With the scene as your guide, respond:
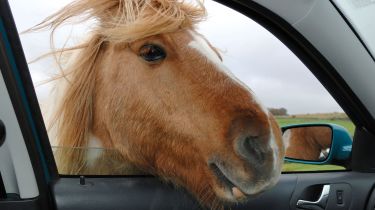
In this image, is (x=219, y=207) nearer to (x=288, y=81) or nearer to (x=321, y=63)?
(x=288, y=81)

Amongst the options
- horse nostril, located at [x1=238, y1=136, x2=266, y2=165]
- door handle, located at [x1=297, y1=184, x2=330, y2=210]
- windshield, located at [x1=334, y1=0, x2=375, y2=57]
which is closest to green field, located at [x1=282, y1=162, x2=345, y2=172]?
door handle, located at [x1=297, y1=184, x2=330, y2=210]

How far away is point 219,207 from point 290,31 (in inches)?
29.4

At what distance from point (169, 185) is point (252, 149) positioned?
14.2 inches

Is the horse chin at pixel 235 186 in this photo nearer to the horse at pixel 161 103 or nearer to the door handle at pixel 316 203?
the horse at pixel 161 103

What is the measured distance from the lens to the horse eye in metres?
2.08

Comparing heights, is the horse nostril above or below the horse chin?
above

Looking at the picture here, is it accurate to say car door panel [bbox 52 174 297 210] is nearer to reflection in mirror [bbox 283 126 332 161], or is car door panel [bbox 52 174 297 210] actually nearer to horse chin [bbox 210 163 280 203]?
horse chin [bbox 210 163 280 203]

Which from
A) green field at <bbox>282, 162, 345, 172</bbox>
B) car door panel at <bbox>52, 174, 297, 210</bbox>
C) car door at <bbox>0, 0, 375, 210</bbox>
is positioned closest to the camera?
car door at <bbox>0, 0, 375, 210</bbox>

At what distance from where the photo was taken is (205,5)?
214cm

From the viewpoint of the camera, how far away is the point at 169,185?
2168 millimetres

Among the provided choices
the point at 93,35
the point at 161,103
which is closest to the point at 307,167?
the point at 161,103

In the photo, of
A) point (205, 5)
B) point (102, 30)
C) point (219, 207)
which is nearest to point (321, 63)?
point (205, 5)

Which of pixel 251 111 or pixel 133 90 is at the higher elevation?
pixel 133 90

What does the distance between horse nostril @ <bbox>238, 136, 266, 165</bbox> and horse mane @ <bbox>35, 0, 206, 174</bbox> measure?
1.58 ft
